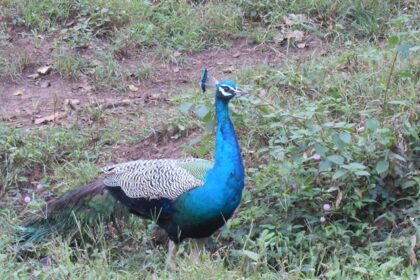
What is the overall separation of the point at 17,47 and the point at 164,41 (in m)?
1.23

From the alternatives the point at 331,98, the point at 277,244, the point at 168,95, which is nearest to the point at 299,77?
the point at 331,98

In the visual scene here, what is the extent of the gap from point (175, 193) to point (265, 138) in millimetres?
1202

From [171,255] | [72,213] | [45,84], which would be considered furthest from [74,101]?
[171,255]

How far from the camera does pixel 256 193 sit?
5.58 metres

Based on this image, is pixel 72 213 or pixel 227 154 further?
pixel 72 213

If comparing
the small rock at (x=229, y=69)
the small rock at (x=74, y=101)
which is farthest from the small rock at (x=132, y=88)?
the small rock at (x=229, y=69)

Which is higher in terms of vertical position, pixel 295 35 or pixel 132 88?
pixel 295 35

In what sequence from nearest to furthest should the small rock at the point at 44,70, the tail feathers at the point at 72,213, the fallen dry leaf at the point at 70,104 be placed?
the tail feathers at the point at 72,213, the fallen dry leaf at the point at 70,104, the small rock at the point at 44,70

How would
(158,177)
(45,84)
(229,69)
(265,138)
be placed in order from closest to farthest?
1. (158,177)
2. (265,138)
3. (229,69)
4. (45,84)

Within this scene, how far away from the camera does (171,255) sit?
5.12 meters

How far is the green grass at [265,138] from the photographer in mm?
4781

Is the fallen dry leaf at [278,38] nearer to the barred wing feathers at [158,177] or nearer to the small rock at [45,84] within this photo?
the small rock at [45,84]

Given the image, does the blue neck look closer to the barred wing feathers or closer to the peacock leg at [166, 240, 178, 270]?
the barred wing feathers

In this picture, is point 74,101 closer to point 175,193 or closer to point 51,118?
point 51,118
